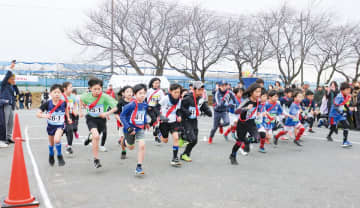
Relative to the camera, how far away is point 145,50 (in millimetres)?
26797

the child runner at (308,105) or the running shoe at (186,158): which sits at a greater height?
the child runner at (308,105)

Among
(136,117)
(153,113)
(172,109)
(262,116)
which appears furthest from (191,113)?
(262,116)

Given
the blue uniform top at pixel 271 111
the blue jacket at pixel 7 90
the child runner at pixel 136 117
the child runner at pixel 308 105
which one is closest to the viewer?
the child runner at pixel 136 117

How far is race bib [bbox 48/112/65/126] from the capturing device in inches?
240

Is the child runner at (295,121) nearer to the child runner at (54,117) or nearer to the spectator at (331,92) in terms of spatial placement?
the spectator at (331,92)

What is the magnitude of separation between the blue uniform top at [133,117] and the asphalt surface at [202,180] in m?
0.85

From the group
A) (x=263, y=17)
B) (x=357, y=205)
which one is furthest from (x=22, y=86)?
(x=357, y=205)

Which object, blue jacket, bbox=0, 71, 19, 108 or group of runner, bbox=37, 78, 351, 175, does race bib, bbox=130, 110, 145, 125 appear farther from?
blue jacket, bbox=0, 71, 19, 108

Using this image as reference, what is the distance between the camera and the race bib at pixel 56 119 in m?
6.09

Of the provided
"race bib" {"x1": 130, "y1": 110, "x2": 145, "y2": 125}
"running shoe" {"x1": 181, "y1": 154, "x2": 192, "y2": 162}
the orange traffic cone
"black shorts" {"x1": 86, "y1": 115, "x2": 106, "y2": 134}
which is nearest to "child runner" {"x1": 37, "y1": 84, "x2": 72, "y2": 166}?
"black shorts" {"x1": 86, "y1": 115, "x2": 106, "y2": 134}

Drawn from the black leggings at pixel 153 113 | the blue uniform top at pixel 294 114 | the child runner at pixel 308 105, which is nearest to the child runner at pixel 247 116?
the black leggings at pixel 153 113

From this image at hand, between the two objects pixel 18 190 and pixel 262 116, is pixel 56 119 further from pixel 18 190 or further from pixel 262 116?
pixel 262 116

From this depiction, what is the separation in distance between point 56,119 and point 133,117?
163 cm

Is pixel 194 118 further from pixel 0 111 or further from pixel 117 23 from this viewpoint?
pixel 117 23
